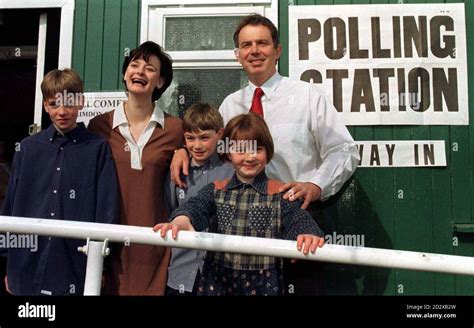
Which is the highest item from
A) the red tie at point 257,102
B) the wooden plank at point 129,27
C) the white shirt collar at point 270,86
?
the wooden plank at point 129,27

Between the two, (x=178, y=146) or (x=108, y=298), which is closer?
(x=108, y=298)

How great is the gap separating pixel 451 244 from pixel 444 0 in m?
1.39

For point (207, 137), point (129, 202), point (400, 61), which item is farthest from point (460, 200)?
point (129, 202)

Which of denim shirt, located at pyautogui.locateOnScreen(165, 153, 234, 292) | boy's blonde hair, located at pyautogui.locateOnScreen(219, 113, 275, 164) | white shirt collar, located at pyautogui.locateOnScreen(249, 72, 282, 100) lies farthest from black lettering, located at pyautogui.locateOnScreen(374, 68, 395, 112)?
denim shirt, located at pyautogui.locateOnScreen(165, 153, 234, 292)

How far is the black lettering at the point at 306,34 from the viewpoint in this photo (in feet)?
9.53

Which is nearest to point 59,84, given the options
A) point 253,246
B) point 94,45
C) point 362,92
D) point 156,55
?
point 156,55

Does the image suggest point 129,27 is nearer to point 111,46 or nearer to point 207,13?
point 111,46

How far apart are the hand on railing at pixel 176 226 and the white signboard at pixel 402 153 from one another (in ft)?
4.25

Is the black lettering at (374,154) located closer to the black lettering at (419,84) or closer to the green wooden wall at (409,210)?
the green wooden wall at (409,210)

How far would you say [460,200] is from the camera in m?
2.80

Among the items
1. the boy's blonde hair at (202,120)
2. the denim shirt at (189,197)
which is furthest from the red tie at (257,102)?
the denim shirt at (189,197)

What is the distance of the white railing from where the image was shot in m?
1.75

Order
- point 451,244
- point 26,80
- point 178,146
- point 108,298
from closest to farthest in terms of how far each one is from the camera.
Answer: point 108,298 → point 178,146 → point 451,244 → point 26,80

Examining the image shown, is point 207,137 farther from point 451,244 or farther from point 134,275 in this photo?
point 451,244
